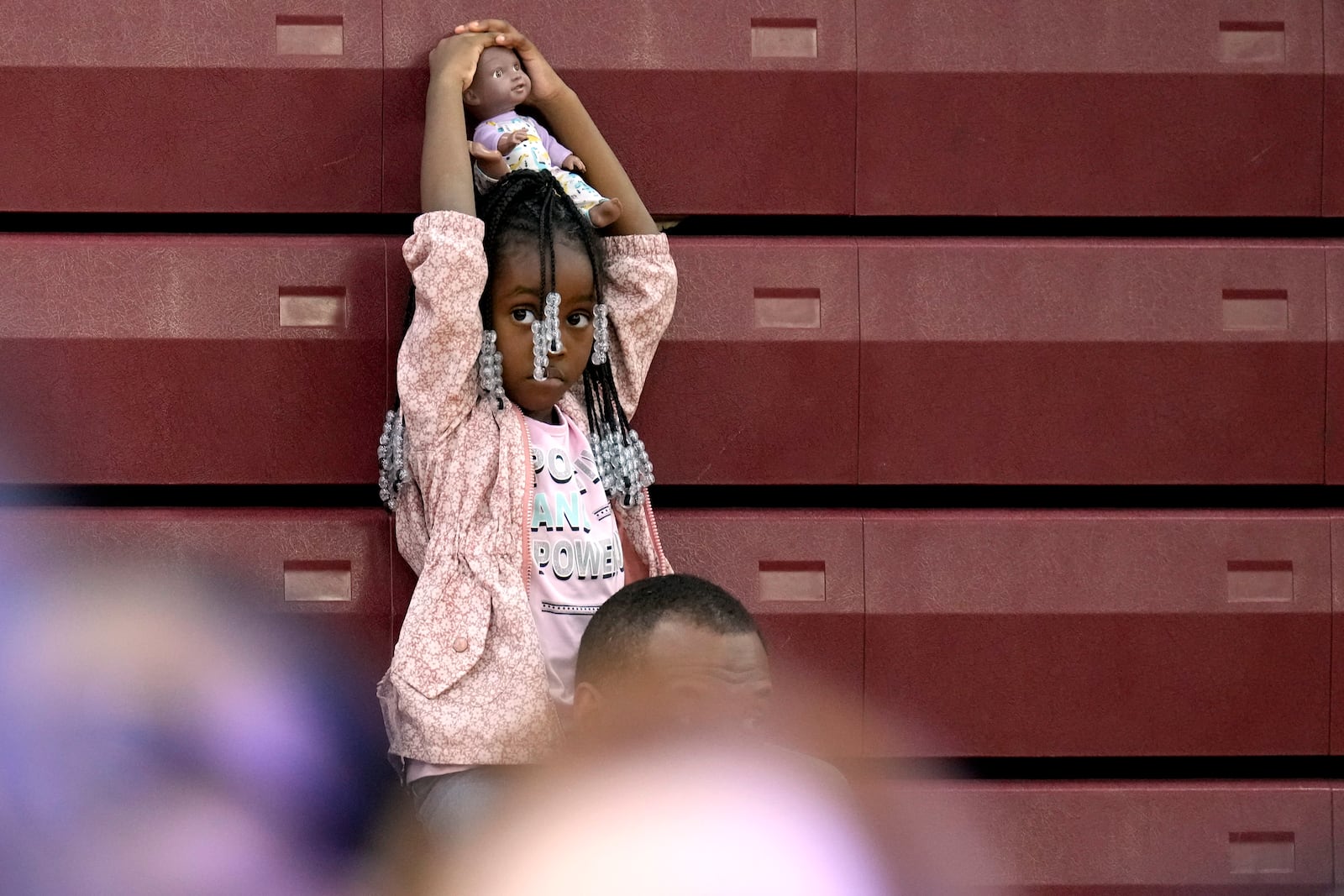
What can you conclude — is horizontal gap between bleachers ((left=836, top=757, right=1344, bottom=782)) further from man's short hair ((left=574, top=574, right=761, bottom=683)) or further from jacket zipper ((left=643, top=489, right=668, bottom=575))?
man's short hair ((left=574, top=574, right=761, bottom=683))

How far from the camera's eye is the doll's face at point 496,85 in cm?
179

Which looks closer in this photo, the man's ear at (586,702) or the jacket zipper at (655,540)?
the man's ear at (586,702)

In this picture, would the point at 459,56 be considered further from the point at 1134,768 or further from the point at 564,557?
the point at 1134,768

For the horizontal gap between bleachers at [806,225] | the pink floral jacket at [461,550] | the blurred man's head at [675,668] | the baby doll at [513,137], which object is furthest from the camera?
the horizontal gap between bleachers at [806,225]

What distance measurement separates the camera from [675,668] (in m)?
1.45

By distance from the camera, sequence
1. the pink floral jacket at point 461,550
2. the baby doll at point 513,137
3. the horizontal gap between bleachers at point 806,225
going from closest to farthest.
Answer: the pink floral jacket at point 461,550 < the baby doll at point 513,137 < the horizontal gap between bleachers at point 806,225

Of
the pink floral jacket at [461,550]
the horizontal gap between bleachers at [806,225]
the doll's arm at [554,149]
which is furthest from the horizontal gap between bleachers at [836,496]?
the doll's arm at [554,149]

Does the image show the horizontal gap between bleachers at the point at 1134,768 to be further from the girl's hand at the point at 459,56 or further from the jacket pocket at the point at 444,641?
the girl's hand at the point at 459,56

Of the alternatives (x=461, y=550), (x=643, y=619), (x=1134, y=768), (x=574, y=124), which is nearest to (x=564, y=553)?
(x=461, y=550)

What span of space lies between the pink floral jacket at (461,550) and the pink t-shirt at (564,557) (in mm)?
21

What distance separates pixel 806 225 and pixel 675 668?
28.6 inches

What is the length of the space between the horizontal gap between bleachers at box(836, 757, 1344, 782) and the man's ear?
582mm

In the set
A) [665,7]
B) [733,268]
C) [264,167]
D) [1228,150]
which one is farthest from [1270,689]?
[264,167]

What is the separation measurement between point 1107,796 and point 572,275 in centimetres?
96
